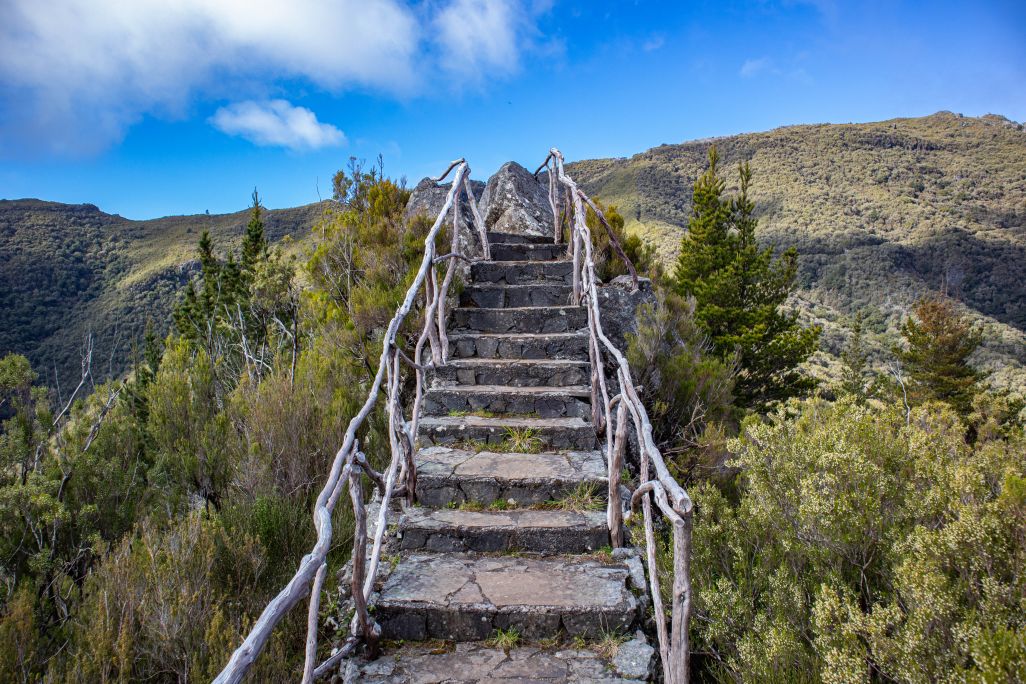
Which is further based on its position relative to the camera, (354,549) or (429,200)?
(429,200)

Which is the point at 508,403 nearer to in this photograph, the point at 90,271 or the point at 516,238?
the point at 516,238

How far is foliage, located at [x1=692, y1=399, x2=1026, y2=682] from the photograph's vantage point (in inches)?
78.7

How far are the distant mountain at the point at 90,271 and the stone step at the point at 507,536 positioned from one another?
4157cm

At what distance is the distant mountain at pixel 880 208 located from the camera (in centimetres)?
5719

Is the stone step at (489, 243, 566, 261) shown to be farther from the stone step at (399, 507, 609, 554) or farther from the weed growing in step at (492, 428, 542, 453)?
the stone step at (399, 507, 609, 554)

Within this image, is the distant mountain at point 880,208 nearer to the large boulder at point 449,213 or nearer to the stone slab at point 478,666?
the large boulder at point 449,213

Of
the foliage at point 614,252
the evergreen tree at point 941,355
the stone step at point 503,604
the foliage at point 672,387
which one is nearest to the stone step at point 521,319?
the foliage at point 672,387

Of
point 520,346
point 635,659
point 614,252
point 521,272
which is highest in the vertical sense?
point 614,252

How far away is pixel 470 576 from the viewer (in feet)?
10.9

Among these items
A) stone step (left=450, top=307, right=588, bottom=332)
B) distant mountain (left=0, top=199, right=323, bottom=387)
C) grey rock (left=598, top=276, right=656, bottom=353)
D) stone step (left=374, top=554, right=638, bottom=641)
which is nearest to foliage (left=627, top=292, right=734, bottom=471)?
grey rock (left=598, top=276, right=656, bottom=353)

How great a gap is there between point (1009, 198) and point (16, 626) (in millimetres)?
107752

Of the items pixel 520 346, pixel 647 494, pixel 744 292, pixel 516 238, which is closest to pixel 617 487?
pixel 647 494

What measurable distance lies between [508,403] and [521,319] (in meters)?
1.54

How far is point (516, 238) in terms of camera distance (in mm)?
10641
